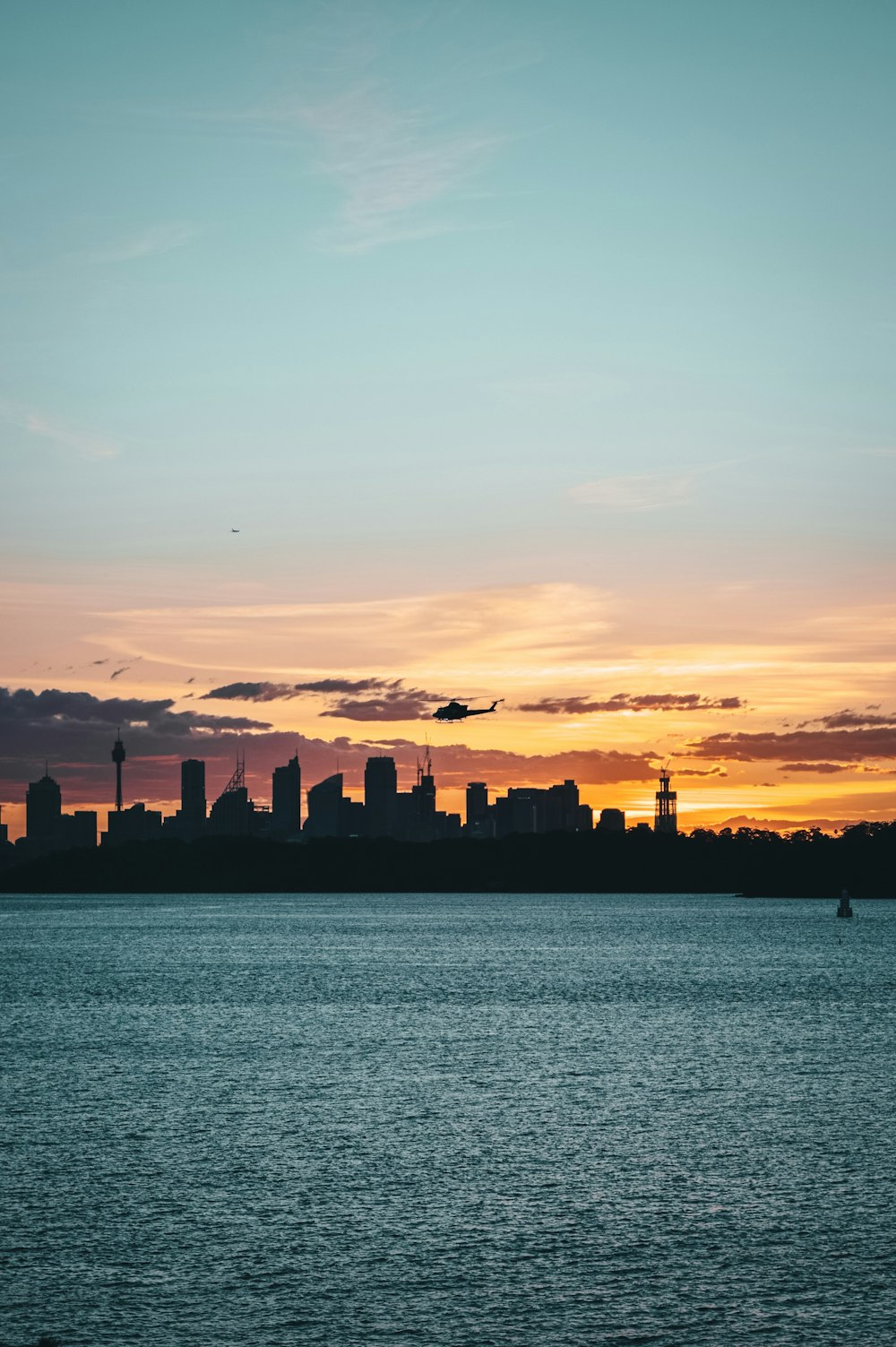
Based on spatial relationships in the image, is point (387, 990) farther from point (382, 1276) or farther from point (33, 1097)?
point (382, 1276)

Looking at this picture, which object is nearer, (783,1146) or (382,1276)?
(382,1276)

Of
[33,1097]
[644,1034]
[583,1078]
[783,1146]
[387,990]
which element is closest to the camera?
[783,1146]

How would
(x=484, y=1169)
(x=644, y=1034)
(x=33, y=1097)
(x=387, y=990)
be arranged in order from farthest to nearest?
1. (x=387, y=990)
2. (x=644, y=1034)
3. (x=33, y=1097)
4. (x=484, y=1169)

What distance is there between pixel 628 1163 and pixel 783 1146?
7.17 meters

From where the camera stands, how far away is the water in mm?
35594

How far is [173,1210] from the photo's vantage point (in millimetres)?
45625

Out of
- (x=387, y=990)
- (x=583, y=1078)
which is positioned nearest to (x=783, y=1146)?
(x=583, y=1078)

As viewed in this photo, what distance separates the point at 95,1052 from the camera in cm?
8706

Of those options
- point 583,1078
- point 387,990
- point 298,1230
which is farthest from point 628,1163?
point 387,990

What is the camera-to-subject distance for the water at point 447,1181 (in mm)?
35594

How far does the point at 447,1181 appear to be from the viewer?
49.9 meters

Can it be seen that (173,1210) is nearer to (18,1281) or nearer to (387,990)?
(18,1281)

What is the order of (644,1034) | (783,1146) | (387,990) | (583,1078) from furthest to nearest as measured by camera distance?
(387,990) < (644,1034) < (583,1078) < (783,1146)

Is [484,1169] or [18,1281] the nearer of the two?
[18,1281]
